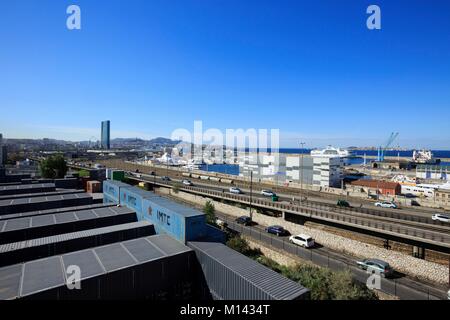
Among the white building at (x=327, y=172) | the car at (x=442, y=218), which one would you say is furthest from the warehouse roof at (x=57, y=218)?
the white building at (x=327, y=172)

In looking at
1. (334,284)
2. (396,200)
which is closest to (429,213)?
(396,200)

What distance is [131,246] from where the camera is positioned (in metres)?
14.2

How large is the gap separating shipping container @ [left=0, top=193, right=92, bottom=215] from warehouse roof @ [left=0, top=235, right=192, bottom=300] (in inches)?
623

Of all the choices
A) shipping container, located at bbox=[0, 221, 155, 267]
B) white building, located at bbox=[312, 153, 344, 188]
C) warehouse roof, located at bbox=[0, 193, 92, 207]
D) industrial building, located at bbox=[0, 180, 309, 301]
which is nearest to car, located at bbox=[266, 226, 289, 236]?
industrial building, located at bbox=[0, 180, 309, 301]

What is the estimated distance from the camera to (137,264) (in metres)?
11.8

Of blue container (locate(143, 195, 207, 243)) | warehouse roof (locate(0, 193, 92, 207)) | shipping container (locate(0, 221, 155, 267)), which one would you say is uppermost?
blue container (locate(143, 195, 207, 243))

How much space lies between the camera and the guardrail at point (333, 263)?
1476 cm

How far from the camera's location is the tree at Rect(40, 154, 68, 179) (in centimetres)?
4934

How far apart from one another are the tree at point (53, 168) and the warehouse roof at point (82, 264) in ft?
146

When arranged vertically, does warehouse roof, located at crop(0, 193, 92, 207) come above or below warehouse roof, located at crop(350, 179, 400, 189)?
above

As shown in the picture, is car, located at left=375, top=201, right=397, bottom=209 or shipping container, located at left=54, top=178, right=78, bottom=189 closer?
car, located at left=375, top=201, right=397, bottom=209

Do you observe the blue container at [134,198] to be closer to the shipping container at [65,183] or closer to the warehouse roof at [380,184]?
the shipping container at [65,183]

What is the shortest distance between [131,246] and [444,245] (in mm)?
19927

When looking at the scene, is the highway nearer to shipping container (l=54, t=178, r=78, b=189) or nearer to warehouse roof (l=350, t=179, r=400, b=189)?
warehouse roof (l=350, t=179, r=400, b=189)
